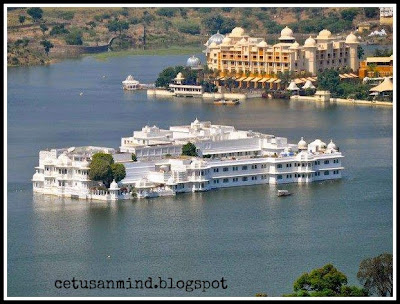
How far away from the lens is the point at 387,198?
20.0 m

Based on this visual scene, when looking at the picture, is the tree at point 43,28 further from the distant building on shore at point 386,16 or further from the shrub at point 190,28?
the distant building on shore at point 386,16

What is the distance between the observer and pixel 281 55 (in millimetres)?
35125

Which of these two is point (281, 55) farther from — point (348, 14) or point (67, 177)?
point (67, 177)

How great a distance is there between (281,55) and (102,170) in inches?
621

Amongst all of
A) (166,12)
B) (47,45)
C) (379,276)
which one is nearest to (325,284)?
(379,276)

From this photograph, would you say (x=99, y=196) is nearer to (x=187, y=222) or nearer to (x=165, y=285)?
(x=187, y=222)

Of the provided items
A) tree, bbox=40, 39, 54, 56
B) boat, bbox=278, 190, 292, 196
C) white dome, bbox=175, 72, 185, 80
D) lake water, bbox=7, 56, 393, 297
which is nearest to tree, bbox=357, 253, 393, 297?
lake water, bbox=7, 56, 393, 297

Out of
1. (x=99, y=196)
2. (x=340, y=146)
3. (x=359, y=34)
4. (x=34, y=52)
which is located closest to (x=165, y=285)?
(x=99, y=196)

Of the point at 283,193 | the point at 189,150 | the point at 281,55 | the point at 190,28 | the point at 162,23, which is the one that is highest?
the point at 162,23

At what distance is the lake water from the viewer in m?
16.2

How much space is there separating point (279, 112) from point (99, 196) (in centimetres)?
1029

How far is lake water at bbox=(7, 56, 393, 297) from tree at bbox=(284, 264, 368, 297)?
500 millimetres

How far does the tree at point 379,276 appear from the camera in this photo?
1462cm

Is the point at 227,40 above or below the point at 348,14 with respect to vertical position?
below
